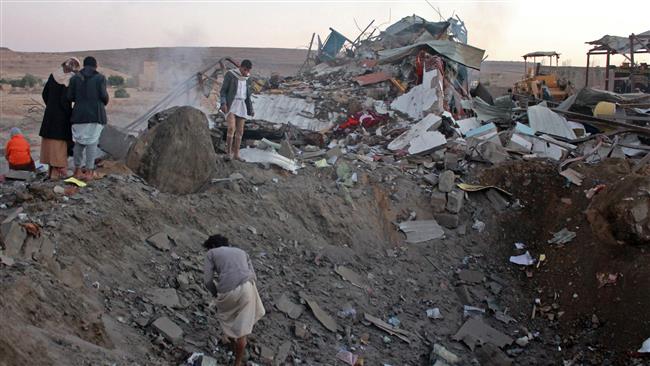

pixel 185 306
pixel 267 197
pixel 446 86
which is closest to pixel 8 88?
pixel 446 86

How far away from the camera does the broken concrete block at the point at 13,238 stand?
3.88 m

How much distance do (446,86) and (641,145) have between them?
3906mm

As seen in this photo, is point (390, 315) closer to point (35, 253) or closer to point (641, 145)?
point (35, 253)

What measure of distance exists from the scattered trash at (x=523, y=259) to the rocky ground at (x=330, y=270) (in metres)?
0.07

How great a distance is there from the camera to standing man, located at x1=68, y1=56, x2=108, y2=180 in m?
5.70

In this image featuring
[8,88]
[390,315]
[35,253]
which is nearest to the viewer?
[35,253]

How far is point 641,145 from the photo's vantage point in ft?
29.9

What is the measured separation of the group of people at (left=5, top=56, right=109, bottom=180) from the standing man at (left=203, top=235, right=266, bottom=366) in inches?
94.1

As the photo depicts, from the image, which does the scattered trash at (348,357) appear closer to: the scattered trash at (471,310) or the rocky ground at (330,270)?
the rocky ground at (330,270)

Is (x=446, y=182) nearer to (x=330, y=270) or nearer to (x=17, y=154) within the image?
(x=330, y=270)

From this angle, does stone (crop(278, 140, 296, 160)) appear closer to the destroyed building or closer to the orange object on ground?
the destroyed building

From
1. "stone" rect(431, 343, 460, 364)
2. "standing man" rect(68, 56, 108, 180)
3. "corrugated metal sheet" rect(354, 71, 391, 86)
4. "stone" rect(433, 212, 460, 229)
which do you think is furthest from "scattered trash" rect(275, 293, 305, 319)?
"corrugated metal sheet" rect(354, 71, 391, 86)

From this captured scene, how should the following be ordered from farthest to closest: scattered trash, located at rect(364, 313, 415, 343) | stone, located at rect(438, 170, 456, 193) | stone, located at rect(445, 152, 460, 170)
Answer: stone, located at rect(445, 152, 460, 170)
stone, located at rect(438, 170, 456, 193)
scattered trash, located at rect(364, 313, 415, 343)

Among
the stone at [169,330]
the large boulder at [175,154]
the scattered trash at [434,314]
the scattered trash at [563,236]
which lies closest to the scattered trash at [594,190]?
the scattered trash at [563,236]
